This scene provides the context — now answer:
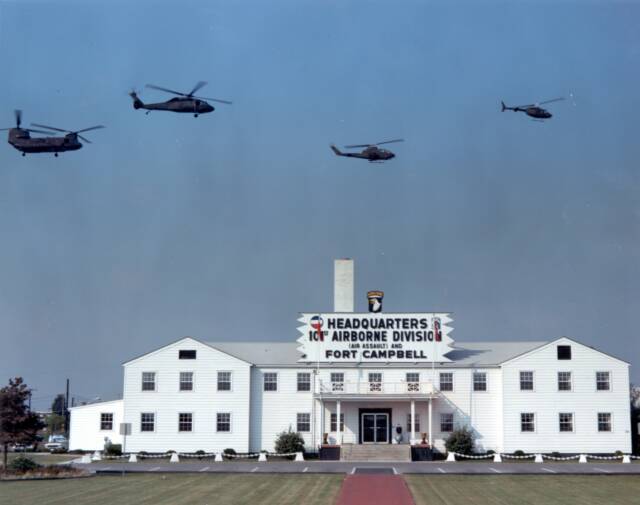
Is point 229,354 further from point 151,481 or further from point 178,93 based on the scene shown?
point 178,93

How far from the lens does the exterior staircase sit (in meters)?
53.3

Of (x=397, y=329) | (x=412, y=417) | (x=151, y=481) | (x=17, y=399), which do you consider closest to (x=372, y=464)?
(x=412, y=417)

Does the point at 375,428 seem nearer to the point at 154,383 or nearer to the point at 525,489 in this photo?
the point at 154,383

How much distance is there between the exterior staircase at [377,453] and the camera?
53312 millimetres

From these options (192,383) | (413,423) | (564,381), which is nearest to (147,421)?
(192,383)

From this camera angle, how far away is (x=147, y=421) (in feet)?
187

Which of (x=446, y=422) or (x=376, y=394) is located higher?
(x=376, y=394)

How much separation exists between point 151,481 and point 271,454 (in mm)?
16247

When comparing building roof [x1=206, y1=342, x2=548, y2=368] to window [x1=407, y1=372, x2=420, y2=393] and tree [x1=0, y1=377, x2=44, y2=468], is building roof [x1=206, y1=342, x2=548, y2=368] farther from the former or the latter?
tree [x1=0, y1=377, x2=44, y2=468]

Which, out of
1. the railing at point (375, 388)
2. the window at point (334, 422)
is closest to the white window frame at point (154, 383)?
the railing at point (375, 388)

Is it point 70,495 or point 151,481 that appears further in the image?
point 151,481

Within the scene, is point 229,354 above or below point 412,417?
above

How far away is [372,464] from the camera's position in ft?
165

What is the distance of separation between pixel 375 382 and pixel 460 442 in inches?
246
